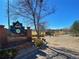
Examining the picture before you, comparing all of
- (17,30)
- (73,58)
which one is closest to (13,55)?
Result: (73,58)

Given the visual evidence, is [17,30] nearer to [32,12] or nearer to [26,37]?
[26,37]

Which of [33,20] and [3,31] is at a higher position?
[33,20]

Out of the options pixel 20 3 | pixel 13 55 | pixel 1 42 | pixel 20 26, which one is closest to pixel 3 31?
pixel 1 42

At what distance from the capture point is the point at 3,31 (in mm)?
12023

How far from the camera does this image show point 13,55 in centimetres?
1034

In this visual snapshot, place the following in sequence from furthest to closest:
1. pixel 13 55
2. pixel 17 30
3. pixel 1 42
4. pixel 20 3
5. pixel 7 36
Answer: pixel 20 3
pixel 17 30
pixel 7 36
pixel 1 42
pixel 13 55

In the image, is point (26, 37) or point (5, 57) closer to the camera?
point (5, 57)

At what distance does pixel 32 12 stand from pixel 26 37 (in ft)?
17.6

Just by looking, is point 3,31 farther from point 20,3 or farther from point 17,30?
point 20,3

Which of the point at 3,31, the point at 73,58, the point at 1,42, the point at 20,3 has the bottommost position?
the point at 73,58

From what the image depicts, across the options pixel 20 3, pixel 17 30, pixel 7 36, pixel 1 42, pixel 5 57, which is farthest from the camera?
pixel 20 3

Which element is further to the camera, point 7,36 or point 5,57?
point 7,36

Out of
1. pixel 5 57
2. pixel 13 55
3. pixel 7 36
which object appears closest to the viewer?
pixel 5 57

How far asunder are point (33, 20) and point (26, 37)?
5349 millimetres
